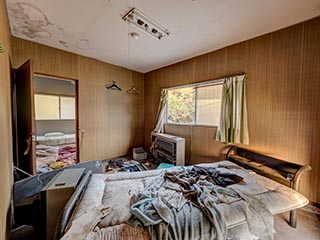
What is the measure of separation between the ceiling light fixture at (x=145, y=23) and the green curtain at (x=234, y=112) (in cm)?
154

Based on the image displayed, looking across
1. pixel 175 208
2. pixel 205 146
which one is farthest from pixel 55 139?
pixel 175 208

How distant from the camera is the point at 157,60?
4121mm

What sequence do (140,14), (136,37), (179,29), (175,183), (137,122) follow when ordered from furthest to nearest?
(137,122), (136,37), (179,29), (140,14), (175,183)

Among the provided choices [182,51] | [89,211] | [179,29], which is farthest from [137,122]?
[89,211]

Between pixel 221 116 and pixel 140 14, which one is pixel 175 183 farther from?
pixel 140 14

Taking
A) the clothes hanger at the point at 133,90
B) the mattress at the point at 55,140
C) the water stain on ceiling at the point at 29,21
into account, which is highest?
the water stain on ceiling at the point at 29,21

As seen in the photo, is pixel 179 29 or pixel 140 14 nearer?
pixel 140 14

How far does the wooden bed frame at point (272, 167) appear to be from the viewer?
1894 millimetres

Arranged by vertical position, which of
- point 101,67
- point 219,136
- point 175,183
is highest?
point 101,67

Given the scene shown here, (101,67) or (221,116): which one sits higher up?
(101,67)

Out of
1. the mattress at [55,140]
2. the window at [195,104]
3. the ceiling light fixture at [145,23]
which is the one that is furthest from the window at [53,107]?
the ceiling light fixture at [145,23]

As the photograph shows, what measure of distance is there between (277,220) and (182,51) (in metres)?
3.35

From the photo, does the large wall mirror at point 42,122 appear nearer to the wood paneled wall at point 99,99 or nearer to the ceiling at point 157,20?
the wood paneled wall at point 99,99

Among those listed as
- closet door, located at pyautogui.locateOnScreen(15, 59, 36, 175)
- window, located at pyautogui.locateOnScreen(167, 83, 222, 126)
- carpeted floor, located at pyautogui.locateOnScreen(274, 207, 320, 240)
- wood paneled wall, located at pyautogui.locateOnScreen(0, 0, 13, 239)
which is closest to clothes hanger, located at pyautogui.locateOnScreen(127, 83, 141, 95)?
window, located at pyautogui.locateOnScreen(167, 83, 222, 126)
